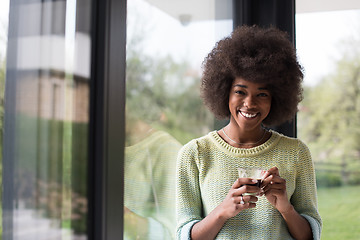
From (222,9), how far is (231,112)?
3.62ft

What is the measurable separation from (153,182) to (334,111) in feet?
4.11

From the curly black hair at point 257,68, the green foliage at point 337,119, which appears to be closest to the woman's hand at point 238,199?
the curly black hair at point 257,68

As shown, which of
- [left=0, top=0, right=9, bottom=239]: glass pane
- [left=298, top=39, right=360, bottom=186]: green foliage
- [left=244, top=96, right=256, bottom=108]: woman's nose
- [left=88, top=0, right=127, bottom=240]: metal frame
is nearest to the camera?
[left=0, top=0, right=9, bottom=239]: glass pane

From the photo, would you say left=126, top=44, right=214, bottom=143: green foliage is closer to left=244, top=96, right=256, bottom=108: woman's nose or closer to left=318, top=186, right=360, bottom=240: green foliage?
left=244, top=96, right=256, bottom=108: woman's nose

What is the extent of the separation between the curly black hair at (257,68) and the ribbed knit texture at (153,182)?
352 mm

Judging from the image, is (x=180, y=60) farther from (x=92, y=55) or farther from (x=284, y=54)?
(x=92, y=55)

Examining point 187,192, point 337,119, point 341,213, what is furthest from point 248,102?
point 341,213

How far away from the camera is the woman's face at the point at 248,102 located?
169cm

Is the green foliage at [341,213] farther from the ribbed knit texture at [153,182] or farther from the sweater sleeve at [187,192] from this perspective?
the sweater sleeve at [187,192]

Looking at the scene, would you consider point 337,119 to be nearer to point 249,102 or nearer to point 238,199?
point 249,102

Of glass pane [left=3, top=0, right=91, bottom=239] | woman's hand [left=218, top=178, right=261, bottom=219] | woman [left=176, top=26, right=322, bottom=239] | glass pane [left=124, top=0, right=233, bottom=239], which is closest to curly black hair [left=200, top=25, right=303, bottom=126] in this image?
woman [left=176, top=26, right=322, bottom=239]

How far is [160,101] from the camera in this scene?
6.72 ft

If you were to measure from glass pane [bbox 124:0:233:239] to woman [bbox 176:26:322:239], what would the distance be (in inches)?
8.5

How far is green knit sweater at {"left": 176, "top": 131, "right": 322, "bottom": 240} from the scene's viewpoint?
171 cm
